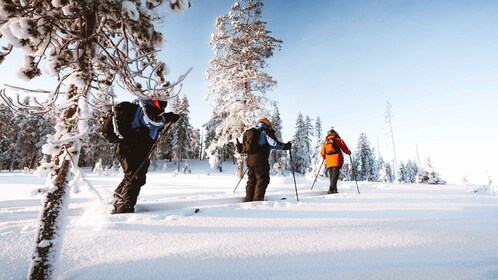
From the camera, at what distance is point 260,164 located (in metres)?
5.79

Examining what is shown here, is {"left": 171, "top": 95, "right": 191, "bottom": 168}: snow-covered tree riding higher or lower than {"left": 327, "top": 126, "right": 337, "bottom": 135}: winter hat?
higher

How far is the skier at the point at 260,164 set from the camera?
225 inches

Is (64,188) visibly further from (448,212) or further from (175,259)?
(448,212)

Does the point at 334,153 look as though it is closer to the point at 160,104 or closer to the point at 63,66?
the point at 160,104

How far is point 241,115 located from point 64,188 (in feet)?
44.9

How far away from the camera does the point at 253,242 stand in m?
2.46

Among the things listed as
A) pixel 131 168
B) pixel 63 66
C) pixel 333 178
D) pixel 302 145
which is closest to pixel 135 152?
pixel 131 168

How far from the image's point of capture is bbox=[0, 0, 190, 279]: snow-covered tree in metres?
1.75

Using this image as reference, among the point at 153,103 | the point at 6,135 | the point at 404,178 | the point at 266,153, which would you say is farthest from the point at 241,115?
the point at 404,178

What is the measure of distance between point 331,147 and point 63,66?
736 cm

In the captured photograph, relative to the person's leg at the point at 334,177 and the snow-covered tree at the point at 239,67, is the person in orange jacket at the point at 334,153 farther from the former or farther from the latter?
the snow-covered tree at the point at 239,67

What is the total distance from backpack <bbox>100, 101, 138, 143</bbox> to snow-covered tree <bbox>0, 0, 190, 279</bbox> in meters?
0.94

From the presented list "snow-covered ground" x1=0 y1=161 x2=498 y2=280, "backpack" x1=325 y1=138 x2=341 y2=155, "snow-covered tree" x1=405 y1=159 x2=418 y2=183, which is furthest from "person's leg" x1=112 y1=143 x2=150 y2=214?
"snow-covered tree" x1=405 y1=159 x2=418 y2=183

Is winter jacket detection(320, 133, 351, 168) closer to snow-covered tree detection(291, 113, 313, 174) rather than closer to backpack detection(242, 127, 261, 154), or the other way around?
backpack detection(242, 127, 261, 154)
